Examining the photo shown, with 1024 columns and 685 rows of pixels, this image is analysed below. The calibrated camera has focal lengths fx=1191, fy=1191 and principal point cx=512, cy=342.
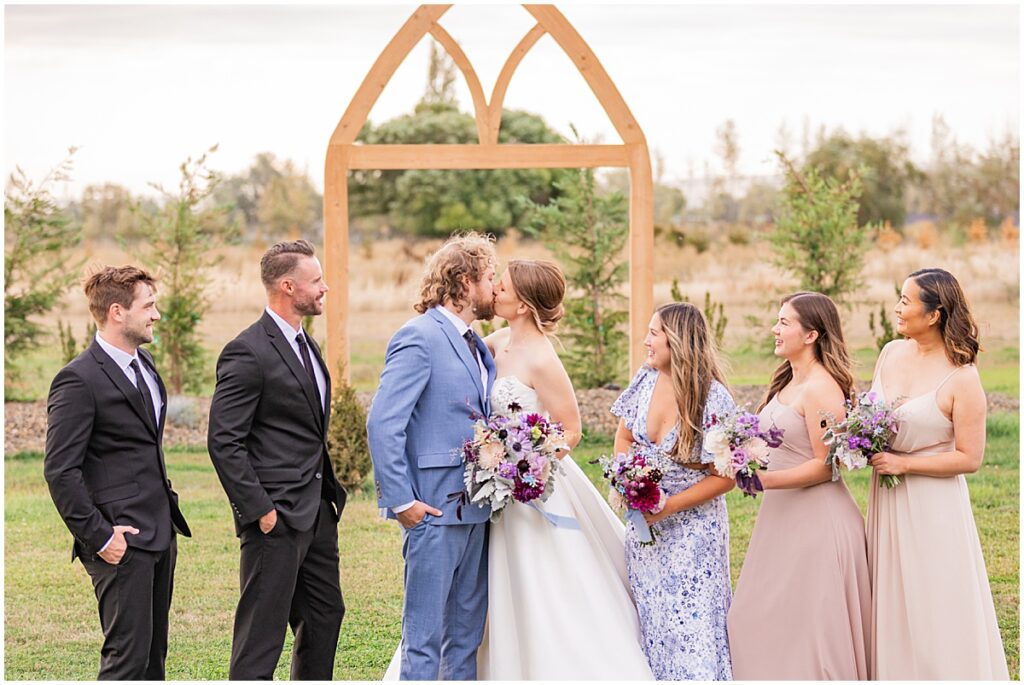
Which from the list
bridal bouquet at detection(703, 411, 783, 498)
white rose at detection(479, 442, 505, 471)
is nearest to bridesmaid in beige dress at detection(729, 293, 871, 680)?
bridal bouquet at detection(703, 411, 783, 498)

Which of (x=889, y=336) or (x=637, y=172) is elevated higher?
(x=637, y=172)

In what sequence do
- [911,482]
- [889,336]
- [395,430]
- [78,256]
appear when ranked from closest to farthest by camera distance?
[395,430]
[911,482]
[889,336]
[78,256]

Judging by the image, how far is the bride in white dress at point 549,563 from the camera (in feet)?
16.6

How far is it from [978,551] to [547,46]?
48.7ft

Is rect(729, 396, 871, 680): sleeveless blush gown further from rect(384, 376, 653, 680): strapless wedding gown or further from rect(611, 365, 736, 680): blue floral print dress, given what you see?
rect(384, 376, 653, 680): strapless wedding gown

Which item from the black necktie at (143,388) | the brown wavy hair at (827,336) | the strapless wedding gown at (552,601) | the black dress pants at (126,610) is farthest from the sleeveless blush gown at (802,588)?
the black necktie at (143,388)

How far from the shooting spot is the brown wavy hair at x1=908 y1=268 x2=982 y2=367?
509 cm

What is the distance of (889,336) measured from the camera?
1173 cm

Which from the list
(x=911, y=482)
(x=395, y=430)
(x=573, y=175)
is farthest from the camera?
(x=573, y=175)

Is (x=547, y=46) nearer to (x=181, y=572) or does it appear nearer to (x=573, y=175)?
(x=573, y=175)

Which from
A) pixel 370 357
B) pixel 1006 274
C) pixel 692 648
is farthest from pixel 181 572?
pixel 1006 274

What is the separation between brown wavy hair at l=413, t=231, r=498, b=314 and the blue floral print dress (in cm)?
85

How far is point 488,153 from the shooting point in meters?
8.34

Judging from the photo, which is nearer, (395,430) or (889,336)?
(395,430)
